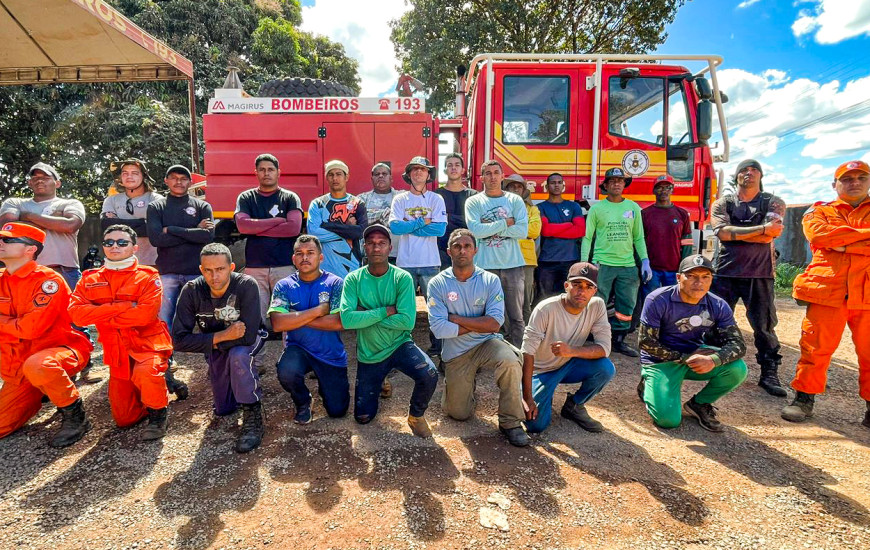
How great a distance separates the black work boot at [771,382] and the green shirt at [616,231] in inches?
56.4

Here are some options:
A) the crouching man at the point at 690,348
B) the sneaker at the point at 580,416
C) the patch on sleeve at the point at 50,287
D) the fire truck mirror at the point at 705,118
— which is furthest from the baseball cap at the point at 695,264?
the patch on sleeve at the point at 50,287

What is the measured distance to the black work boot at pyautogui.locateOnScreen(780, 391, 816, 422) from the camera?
3.45 metres

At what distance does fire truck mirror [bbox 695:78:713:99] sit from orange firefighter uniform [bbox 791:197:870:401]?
1.93 metres

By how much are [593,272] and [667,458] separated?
1.24 m

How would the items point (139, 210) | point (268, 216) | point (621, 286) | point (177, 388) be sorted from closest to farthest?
point (177, 388) → point (268, 216) → point (139, 210) → point (621, 286)

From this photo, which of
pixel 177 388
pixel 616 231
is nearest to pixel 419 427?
pixel 177 388

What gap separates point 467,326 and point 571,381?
0.87m

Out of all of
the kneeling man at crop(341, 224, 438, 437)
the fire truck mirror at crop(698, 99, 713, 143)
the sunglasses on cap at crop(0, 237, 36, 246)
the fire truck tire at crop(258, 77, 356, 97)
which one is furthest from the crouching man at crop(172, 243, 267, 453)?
the fire truck mirror at crop(698, 99, 713, 143)

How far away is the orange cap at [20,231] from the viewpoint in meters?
3.14

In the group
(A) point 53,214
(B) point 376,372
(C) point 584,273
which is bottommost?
(B) point 376,372

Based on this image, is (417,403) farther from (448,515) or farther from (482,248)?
(482,248)

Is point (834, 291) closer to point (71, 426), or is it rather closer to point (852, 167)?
point (852, 167)

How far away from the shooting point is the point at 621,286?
15.9 ft

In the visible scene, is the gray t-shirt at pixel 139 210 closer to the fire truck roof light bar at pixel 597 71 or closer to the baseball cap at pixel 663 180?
the fire truck roof light bar at pixel 597 71
